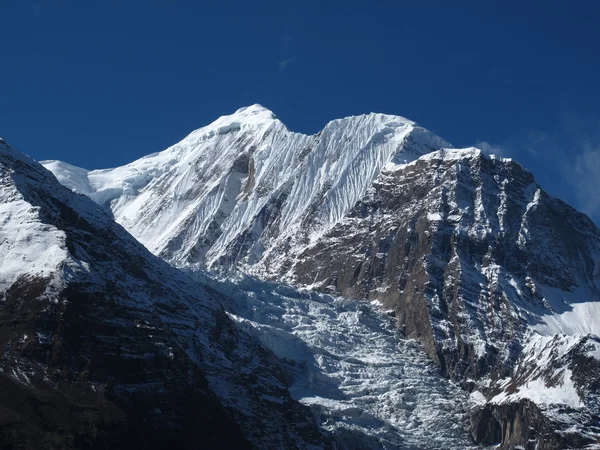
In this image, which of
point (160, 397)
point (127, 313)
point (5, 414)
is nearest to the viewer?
point (5, 414)

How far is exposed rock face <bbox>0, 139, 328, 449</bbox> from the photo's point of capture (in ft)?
492

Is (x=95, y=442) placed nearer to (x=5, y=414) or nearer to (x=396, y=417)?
(x=5, y=414)

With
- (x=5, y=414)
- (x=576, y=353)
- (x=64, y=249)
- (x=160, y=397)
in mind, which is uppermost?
(x=576, y=353)

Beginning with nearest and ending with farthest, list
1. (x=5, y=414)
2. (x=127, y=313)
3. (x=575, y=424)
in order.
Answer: (x=5, y=414) → (x=127, y=313) → (x=575, y=424)

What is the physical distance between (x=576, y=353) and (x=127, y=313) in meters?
63.6

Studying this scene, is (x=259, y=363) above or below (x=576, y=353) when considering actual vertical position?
below

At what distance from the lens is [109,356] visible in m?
160

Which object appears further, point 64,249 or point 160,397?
point 64,249

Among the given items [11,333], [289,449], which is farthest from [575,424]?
[11,333]

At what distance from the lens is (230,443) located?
162m

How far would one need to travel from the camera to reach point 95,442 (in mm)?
146625

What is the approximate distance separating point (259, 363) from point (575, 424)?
40.9m

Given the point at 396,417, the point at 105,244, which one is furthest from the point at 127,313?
the point at 396,417

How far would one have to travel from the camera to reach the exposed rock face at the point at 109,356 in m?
150
